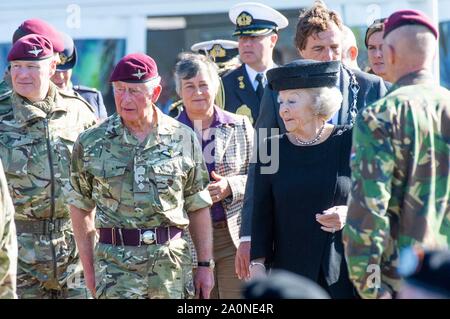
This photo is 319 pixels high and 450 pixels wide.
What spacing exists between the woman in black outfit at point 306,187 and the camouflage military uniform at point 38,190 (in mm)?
1448

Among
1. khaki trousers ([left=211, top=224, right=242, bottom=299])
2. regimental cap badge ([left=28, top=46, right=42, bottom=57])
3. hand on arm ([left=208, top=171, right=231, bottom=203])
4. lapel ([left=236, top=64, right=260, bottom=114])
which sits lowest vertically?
khaki trousers ([left=211, top=224, right=242, bottom=299])

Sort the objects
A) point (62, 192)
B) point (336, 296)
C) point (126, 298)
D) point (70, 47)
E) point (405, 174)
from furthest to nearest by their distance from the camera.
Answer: point (70, 47) < point (62, 192) < point (126, 298) < point (336, 296) < point (405, 174)

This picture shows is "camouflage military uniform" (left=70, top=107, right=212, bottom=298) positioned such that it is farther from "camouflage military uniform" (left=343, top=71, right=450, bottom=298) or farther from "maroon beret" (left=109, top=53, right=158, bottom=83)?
"camouflage military uniform" (left=343, top=71, right=450, bottom=298)

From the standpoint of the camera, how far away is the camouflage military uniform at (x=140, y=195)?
6.38m

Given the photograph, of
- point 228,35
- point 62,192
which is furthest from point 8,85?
point 228,35

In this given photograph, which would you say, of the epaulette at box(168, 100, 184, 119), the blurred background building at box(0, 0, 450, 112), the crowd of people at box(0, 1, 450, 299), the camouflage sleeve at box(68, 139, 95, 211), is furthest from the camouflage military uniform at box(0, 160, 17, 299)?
the blurred background building at box(0, 0, 450, 112)

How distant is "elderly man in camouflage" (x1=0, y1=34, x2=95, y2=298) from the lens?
23.2ft

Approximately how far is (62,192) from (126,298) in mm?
1052

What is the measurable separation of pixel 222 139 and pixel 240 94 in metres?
1.20

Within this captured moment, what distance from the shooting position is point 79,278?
7.27 metres

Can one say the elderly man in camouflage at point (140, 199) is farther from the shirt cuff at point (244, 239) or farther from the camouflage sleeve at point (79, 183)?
the shirt cuff at point (244, 239)

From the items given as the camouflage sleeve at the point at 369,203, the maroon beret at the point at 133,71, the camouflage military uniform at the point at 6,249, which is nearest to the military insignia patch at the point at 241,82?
the maroon beret at the point at 133,71

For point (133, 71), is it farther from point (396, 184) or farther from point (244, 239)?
point (396, 184)
